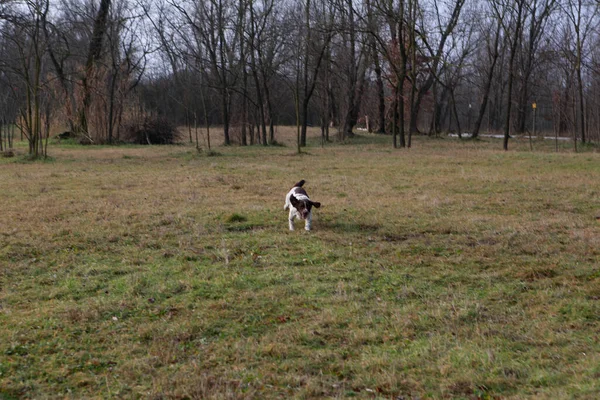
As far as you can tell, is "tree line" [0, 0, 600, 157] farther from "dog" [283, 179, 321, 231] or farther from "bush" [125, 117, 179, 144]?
"dog" [283, 179, 321, 231]

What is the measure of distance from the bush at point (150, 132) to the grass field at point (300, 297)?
23.2 meters

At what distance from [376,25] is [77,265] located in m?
22.7

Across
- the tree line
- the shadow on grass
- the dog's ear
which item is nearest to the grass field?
the shadow on grass

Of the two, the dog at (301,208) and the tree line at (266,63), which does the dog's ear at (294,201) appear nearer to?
the dog at (301,208)

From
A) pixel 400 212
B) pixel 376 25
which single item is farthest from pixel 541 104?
pixel 400 212

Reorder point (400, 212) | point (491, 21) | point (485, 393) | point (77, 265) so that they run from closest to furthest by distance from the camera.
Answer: point (485, 393) < point (77, 265) < point (400, 212) < point (491, 21)

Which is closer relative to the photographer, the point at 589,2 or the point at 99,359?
the point at 99,359

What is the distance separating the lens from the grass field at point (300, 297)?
382 centimetres

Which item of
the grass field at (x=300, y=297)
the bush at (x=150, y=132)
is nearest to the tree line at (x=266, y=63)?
the bush at (x=150, y=132)

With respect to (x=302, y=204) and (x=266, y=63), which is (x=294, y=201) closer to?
(x=302, y=204)

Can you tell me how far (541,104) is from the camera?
163 ft

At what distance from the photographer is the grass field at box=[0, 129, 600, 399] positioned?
3.82m

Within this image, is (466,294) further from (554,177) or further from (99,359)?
(554,177)

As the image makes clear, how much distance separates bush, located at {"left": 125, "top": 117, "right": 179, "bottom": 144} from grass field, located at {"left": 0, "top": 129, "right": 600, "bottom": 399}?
23166mm
